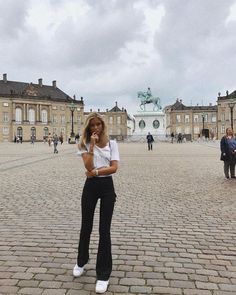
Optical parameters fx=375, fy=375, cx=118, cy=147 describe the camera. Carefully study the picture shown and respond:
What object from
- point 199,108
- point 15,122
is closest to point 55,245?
point 15,122

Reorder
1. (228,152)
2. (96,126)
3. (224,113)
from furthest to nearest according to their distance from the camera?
1. (224,113)
2. (228,152)
3. (96,126)

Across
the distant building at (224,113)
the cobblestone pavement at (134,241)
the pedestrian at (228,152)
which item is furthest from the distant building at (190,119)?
the cobblestone pavement at (134,241)

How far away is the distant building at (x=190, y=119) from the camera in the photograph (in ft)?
398

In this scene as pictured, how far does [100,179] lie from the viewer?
4.01 meters

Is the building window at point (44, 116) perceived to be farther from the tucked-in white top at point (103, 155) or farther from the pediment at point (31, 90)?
the tucked-in white top at point (103, 155)

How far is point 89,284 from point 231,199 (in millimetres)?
5714

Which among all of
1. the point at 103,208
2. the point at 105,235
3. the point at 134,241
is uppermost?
the point at 103,208

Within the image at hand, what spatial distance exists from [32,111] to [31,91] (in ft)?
17.7

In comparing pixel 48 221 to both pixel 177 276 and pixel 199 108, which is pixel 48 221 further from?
pixel 199 108

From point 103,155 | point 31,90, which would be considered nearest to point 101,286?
point 103,155

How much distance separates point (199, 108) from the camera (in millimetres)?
124625

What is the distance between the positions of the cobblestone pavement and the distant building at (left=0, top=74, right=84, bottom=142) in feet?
297

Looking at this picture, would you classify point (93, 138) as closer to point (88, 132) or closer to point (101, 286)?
point (88, 132)

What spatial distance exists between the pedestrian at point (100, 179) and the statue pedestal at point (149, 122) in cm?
6232
